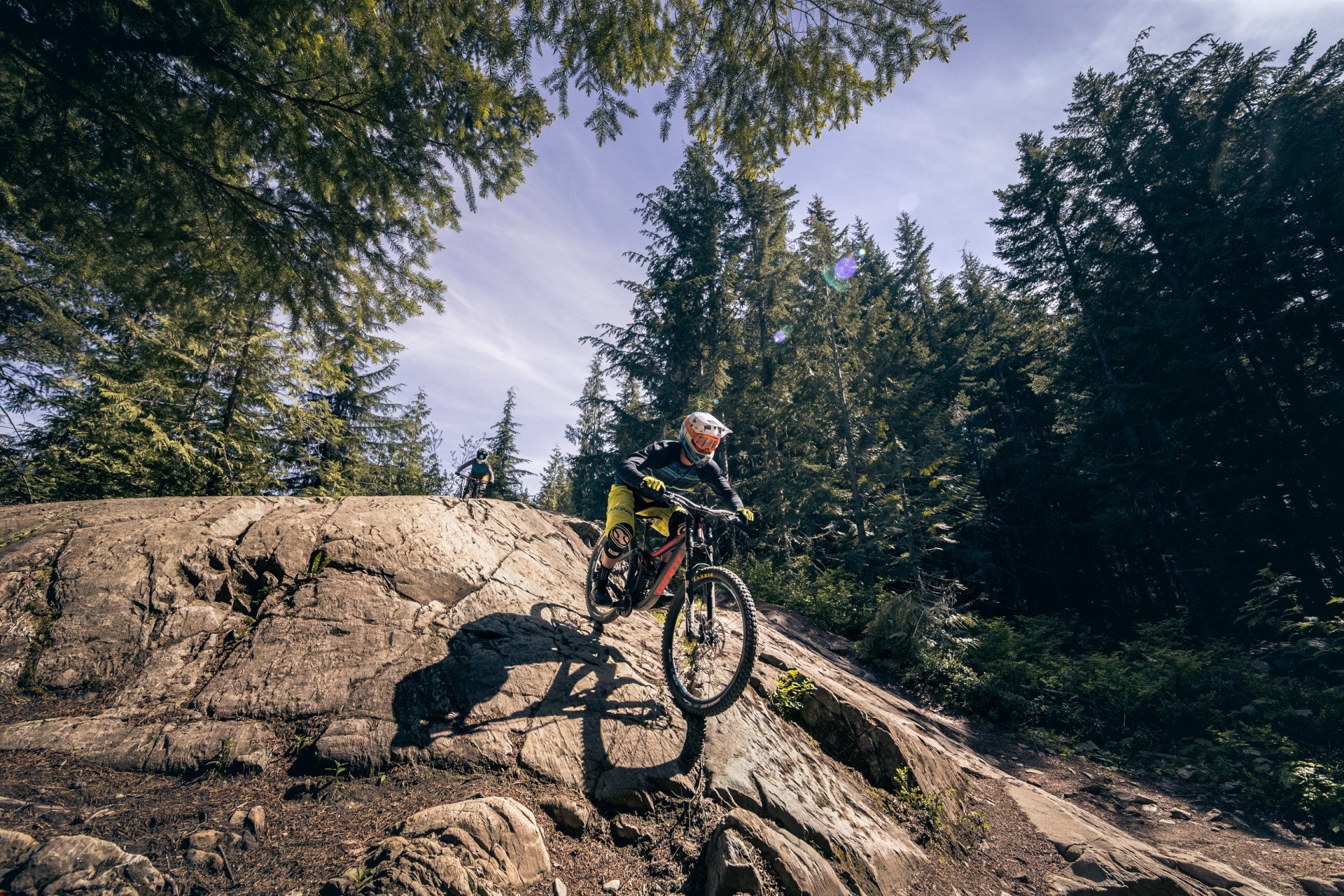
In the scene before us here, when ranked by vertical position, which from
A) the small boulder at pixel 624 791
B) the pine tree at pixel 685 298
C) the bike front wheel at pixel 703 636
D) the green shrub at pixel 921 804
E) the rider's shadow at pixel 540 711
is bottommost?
the green shrub at pixel 921 804

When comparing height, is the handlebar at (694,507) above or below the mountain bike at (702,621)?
above

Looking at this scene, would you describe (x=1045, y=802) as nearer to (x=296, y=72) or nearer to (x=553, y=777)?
(x=553, y=777)

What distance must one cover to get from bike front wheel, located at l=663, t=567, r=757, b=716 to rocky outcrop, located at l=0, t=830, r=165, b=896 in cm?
322

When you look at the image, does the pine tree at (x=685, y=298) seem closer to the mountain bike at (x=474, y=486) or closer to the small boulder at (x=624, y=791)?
the mountain bike at (x=474, y=486)

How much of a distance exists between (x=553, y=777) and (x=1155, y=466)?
2322 cm

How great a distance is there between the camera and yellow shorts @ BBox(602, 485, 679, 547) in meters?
5.13

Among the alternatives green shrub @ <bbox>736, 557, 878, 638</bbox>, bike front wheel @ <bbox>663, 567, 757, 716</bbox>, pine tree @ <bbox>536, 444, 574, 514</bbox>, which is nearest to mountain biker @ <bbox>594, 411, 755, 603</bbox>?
bike front wheel @ <bbox>663, 567, 757, 716</bbox>

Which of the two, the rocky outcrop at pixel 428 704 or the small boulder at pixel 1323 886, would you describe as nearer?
the rocky outcrop at pixel 428 704

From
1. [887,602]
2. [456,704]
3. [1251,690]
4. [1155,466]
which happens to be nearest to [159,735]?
[456,704]

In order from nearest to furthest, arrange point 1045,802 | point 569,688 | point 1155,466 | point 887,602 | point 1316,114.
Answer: point 569,688, point 1045,802, point 887,602, point 1316,114, point 1155,466

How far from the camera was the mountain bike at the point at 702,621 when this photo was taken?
13.0 ft

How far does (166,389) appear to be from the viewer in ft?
27.9

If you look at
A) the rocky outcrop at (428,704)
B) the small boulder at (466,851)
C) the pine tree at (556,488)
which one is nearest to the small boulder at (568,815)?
the rocky outcrop at (428,704)

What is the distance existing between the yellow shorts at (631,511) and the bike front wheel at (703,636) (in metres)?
0.85
